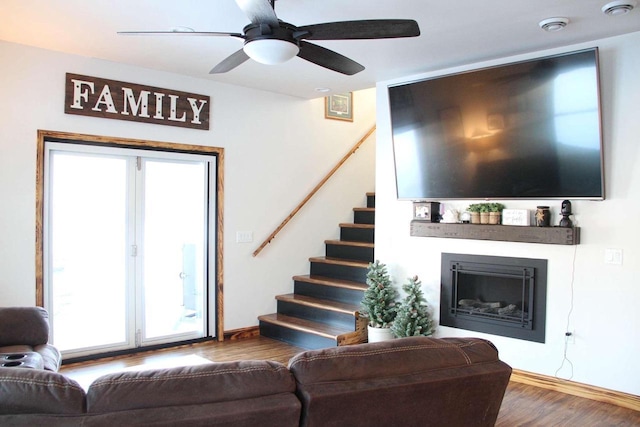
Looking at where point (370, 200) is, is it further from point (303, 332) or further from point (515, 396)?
point (515, 396)

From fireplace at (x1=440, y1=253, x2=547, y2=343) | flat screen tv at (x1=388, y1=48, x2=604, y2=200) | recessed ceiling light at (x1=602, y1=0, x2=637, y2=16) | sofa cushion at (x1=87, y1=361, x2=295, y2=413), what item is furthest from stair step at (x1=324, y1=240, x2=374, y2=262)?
sofa cushion at (x1=87, y1=361, x2=295, y2=413)

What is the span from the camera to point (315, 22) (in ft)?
11.5

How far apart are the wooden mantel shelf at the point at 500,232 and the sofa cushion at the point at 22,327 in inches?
123

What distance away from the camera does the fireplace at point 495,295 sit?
160 inches

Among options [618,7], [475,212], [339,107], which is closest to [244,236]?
[339,107]

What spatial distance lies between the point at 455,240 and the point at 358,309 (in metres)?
1.23

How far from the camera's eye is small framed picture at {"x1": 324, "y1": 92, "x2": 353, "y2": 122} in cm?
623

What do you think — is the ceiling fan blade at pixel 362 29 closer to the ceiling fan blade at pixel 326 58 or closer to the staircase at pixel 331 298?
the ceiling fan blade at pixel 326 58

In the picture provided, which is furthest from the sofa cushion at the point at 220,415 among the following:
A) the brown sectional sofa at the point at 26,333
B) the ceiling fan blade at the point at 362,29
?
the brown sectional sofa at the point at 26,333

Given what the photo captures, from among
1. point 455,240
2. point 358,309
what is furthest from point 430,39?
point 358,309

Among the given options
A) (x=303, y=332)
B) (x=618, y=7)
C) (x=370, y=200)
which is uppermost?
(x=618, y=7)

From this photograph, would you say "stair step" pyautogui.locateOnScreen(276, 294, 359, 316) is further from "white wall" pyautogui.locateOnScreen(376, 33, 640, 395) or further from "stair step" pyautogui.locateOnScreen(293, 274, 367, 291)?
"white wall" pyautogui.locateOnScreen(376, 33, 640, 395)

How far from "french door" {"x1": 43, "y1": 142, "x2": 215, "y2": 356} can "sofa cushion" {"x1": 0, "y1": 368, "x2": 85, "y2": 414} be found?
314cm

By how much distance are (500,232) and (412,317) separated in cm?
108
